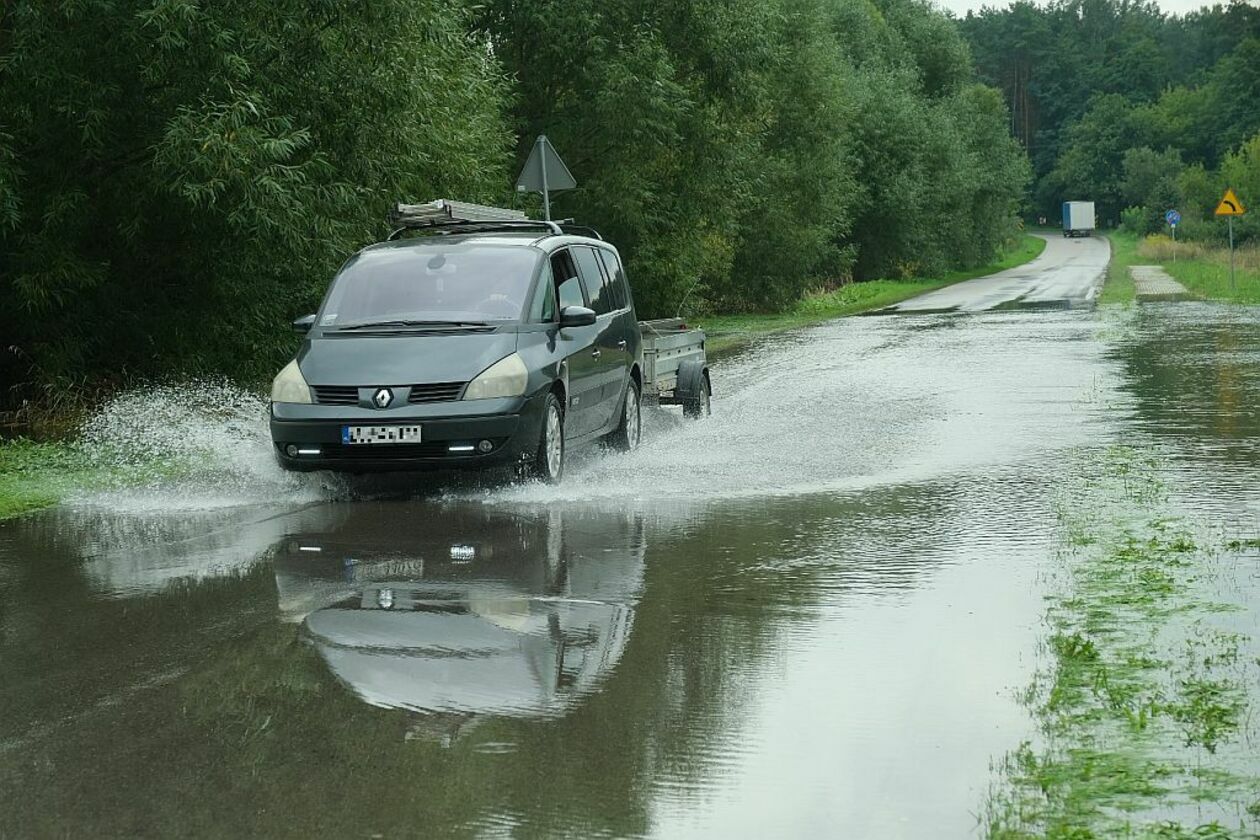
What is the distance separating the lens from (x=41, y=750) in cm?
541

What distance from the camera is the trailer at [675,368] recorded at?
15703 mm

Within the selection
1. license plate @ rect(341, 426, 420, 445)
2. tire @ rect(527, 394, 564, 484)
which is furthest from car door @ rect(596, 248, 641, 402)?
license plate @ rect(341, 426, 420, 445)

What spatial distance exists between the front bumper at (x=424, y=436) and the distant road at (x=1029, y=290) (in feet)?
104

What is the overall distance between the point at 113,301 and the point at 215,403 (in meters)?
1.51

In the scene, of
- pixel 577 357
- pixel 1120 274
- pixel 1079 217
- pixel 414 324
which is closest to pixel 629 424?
pixel 577 357

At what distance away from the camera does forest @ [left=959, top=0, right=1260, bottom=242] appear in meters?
132

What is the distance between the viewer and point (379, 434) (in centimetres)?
1127

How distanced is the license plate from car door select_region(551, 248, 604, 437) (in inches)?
57.6

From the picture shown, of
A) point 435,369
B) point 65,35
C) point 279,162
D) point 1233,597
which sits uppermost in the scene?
point 65,35

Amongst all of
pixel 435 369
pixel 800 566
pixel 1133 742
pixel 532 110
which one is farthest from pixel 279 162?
pixel 532 110

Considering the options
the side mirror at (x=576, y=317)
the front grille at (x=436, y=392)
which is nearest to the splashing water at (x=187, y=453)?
the front grille at (x=436, y=392)

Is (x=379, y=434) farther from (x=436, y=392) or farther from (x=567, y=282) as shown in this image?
(x=567, y=282)

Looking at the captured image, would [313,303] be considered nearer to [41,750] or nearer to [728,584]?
[728,584]

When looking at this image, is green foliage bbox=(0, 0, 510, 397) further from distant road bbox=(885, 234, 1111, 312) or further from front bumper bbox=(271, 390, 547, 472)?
distant road bbox=(885, 234, 1111, 312)
